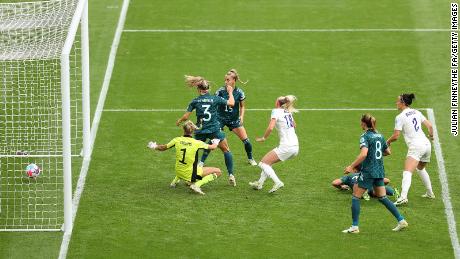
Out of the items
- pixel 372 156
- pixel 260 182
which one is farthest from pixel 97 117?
pixel 372 156

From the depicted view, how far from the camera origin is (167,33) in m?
31.0

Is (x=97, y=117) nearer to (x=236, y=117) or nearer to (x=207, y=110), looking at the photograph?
(x=236, y=117)

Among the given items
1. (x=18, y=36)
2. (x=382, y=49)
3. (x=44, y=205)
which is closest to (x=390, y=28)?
(x=382, y=49)

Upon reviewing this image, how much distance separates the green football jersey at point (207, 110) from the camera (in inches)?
877

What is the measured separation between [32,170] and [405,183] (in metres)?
6.91

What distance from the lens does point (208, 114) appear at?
2231 cm

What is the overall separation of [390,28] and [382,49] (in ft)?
4.61

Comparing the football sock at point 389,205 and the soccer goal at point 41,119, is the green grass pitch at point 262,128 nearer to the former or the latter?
the football sock at point 389,205

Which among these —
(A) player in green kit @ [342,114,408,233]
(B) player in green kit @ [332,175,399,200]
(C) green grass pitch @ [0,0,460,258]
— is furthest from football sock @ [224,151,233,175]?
(A) player in green kit @ [342,114,408,233]

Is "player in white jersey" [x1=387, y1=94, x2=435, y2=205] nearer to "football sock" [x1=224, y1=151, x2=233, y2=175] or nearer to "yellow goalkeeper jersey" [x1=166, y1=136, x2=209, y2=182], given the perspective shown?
"football sock" [x1=224, y1=151, x2=233, y2=175]

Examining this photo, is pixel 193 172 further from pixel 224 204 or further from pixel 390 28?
pixel 390 28

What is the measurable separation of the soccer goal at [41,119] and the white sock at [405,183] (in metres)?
5.98

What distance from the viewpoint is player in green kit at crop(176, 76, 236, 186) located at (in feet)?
73.1

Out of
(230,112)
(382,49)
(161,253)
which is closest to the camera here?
(161,253)
